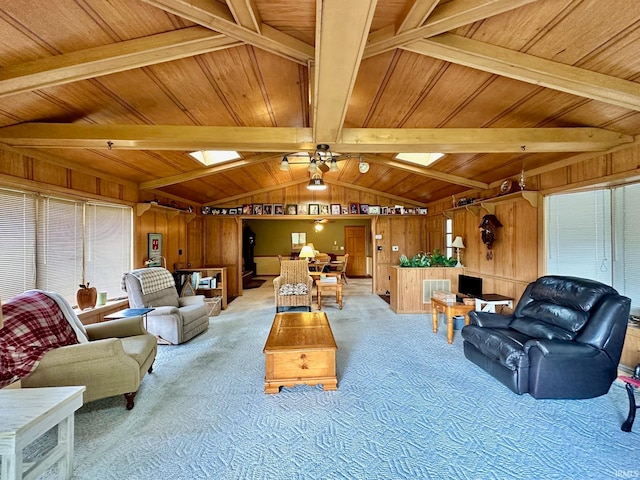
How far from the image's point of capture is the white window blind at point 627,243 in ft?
9.40

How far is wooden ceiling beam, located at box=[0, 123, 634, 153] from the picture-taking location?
8.70 ft

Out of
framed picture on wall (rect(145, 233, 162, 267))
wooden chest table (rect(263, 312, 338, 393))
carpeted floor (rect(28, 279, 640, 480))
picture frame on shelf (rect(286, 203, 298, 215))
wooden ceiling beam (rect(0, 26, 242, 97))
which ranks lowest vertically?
carpeted floor (rect(28, 279, 640, 480))

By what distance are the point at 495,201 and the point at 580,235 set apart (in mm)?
1450

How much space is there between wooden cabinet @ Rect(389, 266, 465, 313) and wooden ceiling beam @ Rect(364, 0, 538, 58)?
409 centimetres

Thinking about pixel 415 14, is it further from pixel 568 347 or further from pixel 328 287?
pixel 328 287

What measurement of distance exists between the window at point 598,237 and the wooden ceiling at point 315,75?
0.59m

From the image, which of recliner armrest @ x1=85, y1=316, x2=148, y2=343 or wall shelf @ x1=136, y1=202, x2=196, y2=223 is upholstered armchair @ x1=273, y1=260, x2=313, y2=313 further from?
recliner armrest @ x1=85, y1=316, x2=148, y2=343

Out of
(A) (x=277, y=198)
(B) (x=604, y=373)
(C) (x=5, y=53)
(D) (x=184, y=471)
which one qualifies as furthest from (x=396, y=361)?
(A) (x=277, y=198)

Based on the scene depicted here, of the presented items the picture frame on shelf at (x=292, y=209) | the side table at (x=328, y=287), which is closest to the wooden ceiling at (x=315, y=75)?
the side table at (x=328, y=287)

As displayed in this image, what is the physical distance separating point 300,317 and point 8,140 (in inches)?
133

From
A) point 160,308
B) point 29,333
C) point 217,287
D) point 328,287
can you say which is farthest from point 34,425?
point 328,287

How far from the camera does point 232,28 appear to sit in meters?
1.89

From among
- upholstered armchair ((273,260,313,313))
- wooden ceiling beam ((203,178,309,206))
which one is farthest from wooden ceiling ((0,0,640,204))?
wooden ceiling beam ((203,178,309,206))

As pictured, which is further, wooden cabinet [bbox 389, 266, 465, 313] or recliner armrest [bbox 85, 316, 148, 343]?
wooden cabinet [bbox 389, 266, 465, 313]
